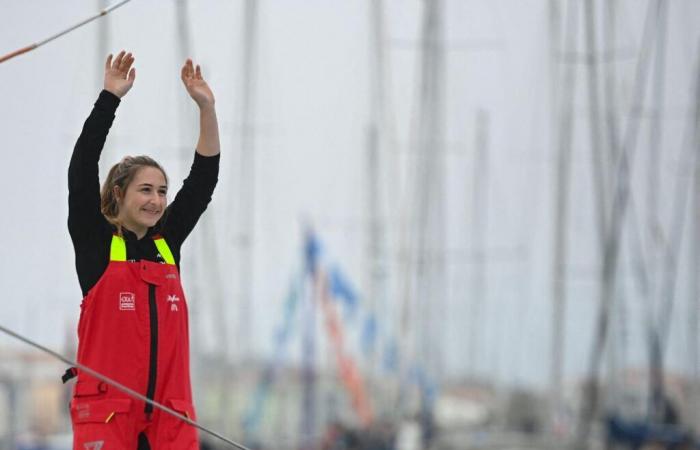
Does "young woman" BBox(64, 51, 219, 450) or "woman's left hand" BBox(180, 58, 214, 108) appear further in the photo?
"woman's left hand" BBox(180, 58, 214, 108)

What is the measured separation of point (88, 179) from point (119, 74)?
0.48 metres

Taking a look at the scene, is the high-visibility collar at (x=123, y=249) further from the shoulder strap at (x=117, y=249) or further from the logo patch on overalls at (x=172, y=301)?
the logo patch on overalls at (x=172, y=301)

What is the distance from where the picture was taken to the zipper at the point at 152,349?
6289 millimetres

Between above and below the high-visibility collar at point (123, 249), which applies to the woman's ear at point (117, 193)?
above

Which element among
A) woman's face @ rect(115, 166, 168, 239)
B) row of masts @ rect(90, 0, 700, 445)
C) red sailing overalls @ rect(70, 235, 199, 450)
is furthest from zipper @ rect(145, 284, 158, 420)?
row of masts @ rect(90, 0, 700, 445)

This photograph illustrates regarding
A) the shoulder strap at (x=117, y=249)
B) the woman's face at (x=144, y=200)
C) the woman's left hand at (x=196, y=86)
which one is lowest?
the shoulder strap at (x=117, y=249)

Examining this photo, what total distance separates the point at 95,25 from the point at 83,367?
27.6 metres

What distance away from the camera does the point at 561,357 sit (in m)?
32.3

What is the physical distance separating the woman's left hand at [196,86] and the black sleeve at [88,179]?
1.39 ft

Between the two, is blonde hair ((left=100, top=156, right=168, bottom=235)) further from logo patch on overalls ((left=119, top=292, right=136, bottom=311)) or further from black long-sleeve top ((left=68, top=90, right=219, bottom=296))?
logo patch on overalls ((left=119, top=292, right=136, bottom=311))

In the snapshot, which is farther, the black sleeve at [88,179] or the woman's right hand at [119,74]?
the woman's right hand at [119,74]

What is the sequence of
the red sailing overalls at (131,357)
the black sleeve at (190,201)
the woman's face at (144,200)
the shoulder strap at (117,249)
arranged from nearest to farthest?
the red sailing overalls at (131,357) < the shoulder strap at (117,249) < the woman's face at (144,200) < the black sleeve at (190,201)

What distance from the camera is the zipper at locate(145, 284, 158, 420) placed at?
629cm

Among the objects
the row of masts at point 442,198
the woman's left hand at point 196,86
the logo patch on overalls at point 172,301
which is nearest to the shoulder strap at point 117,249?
the logo patch on overalls at point 172,301
